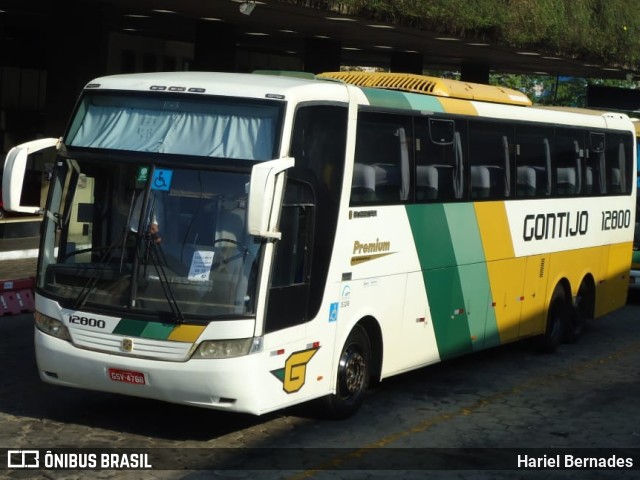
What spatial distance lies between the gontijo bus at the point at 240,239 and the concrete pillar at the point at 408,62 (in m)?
19.1

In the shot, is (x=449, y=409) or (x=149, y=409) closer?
(x=149, y=409)

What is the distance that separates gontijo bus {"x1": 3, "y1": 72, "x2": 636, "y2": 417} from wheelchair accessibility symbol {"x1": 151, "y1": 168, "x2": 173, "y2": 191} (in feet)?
0.04

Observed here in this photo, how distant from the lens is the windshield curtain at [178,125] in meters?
9.86

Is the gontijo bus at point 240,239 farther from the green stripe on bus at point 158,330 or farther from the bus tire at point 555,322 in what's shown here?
the bus tire at point 555,322

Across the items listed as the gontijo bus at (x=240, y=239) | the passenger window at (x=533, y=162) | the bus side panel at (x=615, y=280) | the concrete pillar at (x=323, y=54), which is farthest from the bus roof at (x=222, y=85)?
the concrete pillar at (x=323, y=54)

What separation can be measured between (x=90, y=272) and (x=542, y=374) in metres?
6.55

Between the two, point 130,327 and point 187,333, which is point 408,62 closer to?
point 130,327

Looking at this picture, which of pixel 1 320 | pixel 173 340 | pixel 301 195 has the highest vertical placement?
pixel 301 195

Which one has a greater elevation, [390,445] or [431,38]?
[431,38]

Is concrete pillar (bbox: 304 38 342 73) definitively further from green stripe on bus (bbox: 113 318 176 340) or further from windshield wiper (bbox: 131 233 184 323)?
green stripe on bus (bbox: 113 318 176 340)

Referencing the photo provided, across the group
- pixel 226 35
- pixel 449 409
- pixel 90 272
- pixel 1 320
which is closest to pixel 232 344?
pixel 90 272

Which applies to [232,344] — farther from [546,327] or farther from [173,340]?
[546,327]

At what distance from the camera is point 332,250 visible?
34.9 feet

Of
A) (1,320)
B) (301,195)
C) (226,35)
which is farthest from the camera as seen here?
(226,35)
